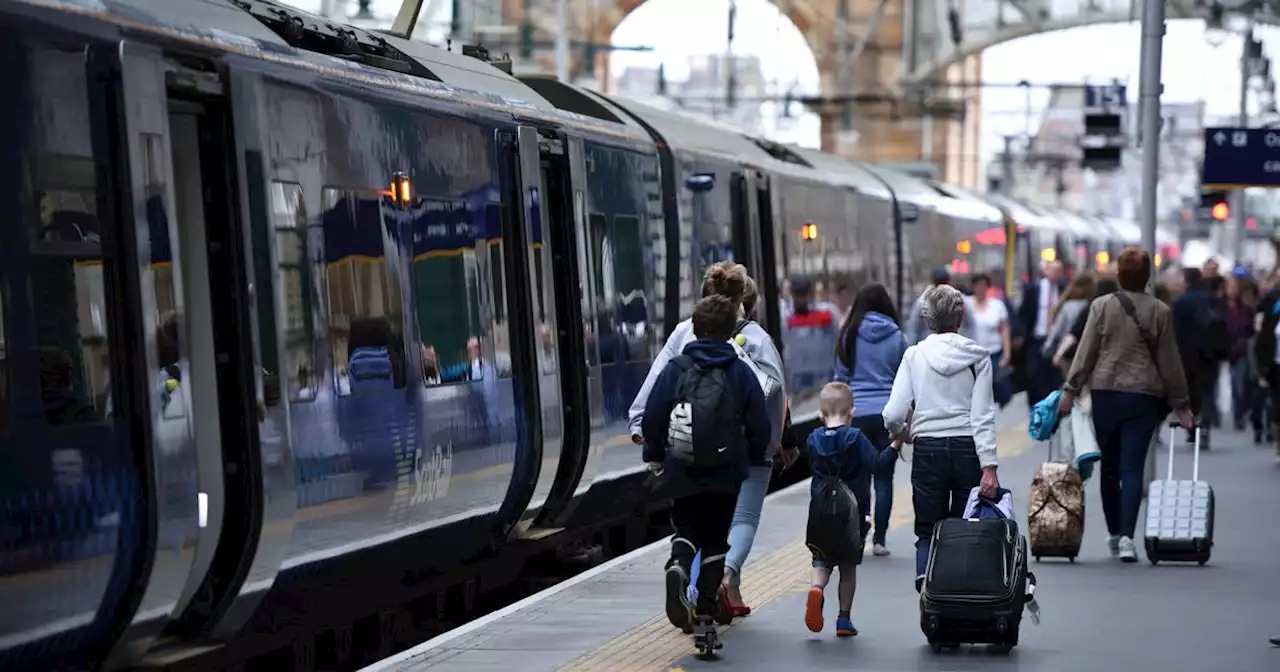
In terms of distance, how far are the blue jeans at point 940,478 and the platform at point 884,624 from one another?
1.62ft

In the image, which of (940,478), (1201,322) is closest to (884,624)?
(940,478)

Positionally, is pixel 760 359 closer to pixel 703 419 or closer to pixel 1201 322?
pixel 703 419

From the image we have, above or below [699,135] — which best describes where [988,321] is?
below

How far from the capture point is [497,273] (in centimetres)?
1330

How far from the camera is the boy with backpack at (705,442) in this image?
404 inches

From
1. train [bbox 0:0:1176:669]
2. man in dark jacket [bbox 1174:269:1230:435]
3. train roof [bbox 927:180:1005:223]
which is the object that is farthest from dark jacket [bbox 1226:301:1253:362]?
train [bbox 0:0:1176:669]

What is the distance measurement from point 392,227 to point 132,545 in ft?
10.5

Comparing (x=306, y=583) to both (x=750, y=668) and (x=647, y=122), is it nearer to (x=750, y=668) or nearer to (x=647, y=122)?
(x=750, y=668)

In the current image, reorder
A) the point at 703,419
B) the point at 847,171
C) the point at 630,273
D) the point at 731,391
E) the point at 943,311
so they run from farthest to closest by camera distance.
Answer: the point at 847,171, the point at 630,273, the point at 943,311, the point at 731,391, the point at 703,419

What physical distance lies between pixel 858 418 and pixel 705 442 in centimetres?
475

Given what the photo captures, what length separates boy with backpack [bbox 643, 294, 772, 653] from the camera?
10.3m

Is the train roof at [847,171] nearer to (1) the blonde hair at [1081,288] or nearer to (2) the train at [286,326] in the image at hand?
(1) the blonde hair at [1081,288]

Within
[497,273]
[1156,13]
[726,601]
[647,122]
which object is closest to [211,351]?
[726,601]

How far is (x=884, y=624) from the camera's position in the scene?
459 inches
